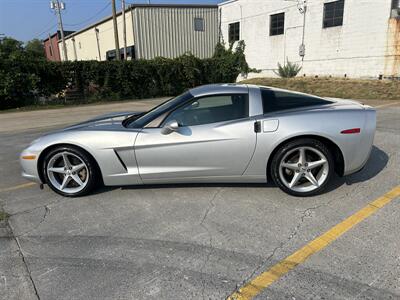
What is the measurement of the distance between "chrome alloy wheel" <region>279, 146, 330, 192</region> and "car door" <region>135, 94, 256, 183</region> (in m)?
0.45

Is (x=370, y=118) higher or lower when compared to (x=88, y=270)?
higher

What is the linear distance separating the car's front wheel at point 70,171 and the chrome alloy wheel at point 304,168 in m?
2.22

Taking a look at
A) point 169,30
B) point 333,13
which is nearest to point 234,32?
point 169,30

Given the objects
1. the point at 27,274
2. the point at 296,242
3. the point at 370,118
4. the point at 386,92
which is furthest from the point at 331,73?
the point at 27,274

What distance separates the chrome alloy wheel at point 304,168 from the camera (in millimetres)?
3469

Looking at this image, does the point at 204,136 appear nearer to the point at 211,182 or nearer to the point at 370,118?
the point at 211,182

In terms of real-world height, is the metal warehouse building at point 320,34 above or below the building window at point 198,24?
below

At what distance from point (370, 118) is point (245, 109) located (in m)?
1.43

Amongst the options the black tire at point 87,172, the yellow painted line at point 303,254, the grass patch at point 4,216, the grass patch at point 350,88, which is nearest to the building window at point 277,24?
the grass patch at point 350,88

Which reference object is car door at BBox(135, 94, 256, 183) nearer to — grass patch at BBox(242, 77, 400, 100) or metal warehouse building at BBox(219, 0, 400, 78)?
grass patch at BBox(242, 77, 400, 100)

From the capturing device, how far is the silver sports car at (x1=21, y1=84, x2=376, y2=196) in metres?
3.42

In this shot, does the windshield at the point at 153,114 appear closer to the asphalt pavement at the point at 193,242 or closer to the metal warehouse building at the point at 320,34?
the asphalt pavement at the point at 193,242

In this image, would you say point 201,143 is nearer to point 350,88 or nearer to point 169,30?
point 350,88

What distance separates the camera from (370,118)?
3.55 m
